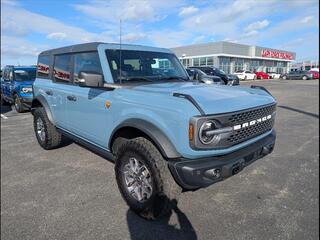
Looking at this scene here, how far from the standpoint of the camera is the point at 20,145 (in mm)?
5984

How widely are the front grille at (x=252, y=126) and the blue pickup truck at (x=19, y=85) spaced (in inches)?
351

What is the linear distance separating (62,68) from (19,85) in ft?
21.2

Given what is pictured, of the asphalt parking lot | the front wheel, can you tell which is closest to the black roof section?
the asphalt parking lot

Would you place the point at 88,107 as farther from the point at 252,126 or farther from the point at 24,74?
the point at 24,74

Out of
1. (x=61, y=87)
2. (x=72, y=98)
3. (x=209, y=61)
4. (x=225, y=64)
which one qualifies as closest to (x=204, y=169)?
(x=72, y=98)

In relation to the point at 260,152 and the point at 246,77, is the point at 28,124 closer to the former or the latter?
the point at 260,152

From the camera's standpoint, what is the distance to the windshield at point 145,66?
368cm

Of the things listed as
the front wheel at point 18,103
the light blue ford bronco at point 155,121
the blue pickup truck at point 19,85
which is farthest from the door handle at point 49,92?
the front wheel at point 18,103

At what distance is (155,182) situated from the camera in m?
2.79

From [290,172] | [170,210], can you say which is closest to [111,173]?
[170,210]

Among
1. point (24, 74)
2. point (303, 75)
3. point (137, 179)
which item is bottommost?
point (137, 179)

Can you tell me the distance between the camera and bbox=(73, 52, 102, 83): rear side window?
3.77 metres

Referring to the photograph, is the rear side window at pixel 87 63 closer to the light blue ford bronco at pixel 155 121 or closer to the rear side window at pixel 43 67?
the light blue ford bronco at pixel 155 121

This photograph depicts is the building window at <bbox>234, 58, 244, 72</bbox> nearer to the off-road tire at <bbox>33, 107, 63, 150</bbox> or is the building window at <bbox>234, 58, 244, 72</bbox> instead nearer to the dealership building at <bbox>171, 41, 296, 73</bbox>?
the dealership building at <bbox>171, 41, 296, 73</bbox>
